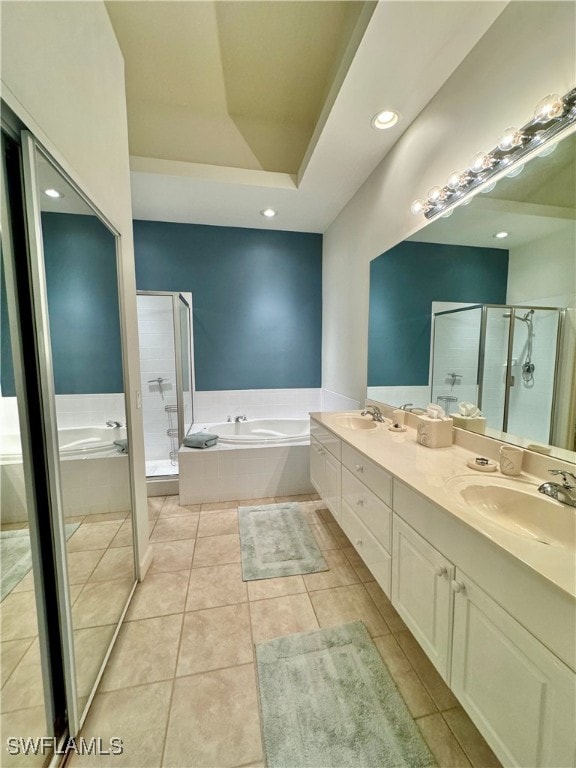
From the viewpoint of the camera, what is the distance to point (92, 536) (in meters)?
1.25

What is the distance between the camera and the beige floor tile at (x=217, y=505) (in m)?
2.62

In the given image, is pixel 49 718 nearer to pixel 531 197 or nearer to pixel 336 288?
pixel 531 197

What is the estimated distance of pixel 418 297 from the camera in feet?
6.55

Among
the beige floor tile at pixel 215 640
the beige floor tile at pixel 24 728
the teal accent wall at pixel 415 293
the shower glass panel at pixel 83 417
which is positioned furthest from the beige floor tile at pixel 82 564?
the teal accent wall at pixel 415 293

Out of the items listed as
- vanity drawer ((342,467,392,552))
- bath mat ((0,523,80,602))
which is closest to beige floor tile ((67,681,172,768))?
bath mat ((0,523,80,602))

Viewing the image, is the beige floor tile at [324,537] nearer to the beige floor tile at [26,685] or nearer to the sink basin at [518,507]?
the sink basin at [518,507]

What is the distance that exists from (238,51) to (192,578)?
10.9 feet

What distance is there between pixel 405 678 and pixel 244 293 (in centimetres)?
343

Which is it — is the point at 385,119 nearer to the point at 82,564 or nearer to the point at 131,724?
the point at 82,564

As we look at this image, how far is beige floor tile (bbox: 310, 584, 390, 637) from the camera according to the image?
1501 mm

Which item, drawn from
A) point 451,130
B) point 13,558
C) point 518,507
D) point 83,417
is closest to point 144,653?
point 13,558

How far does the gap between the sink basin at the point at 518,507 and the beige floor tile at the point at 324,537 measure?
4.21 feet

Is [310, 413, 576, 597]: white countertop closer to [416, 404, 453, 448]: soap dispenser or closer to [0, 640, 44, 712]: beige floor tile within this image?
[416, 404, 453, 448]: soap dispenser

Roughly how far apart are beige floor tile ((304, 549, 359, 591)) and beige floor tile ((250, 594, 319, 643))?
0.11 metres
